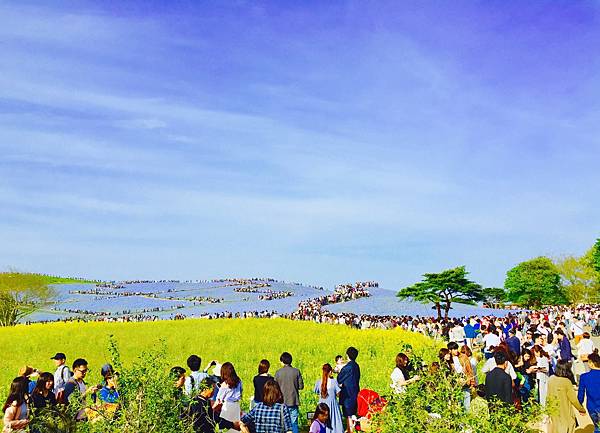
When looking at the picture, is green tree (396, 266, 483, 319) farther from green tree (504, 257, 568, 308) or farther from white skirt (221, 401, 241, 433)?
white skirt (221, 401, 241, 433)

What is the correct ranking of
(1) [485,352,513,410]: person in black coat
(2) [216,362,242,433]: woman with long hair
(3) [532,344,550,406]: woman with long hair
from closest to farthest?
(2) [216,362,242,433]: woman with long hair, (1) [485,352,513,410]: person in black coat, (3) [532,344,550,406]: woman with long hair

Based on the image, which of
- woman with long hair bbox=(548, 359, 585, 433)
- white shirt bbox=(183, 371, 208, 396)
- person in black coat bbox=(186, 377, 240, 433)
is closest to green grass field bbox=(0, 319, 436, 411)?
white shirt bbox=(183, 371, 208, 396)

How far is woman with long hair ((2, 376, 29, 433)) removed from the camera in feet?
29.9

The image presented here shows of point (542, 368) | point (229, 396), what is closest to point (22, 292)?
point (542, 368)

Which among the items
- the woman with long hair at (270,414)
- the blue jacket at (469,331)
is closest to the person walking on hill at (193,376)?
the woman with long hair at (270,414)

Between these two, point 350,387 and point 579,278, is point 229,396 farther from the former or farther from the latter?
point 579,278

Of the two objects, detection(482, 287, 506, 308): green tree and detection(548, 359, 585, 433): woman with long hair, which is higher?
detection(482, 287, 506, 308): green tree

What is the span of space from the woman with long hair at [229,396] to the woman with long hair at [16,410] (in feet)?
9.69

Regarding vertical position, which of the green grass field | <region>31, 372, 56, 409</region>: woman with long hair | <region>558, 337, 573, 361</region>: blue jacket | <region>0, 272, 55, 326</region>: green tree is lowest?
the green grass field

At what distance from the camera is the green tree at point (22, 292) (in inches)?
2554

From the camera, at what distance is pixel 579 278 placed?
101 m

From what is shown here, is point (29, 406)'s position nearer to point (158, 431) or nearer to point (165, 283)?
point (158, 431)

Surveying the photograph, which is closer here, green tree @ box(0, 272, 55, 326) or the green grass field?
the green grass field

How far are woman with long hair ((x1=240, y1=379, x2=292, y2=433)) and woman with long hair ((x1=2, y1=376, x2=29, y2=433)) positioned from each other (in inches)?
147
